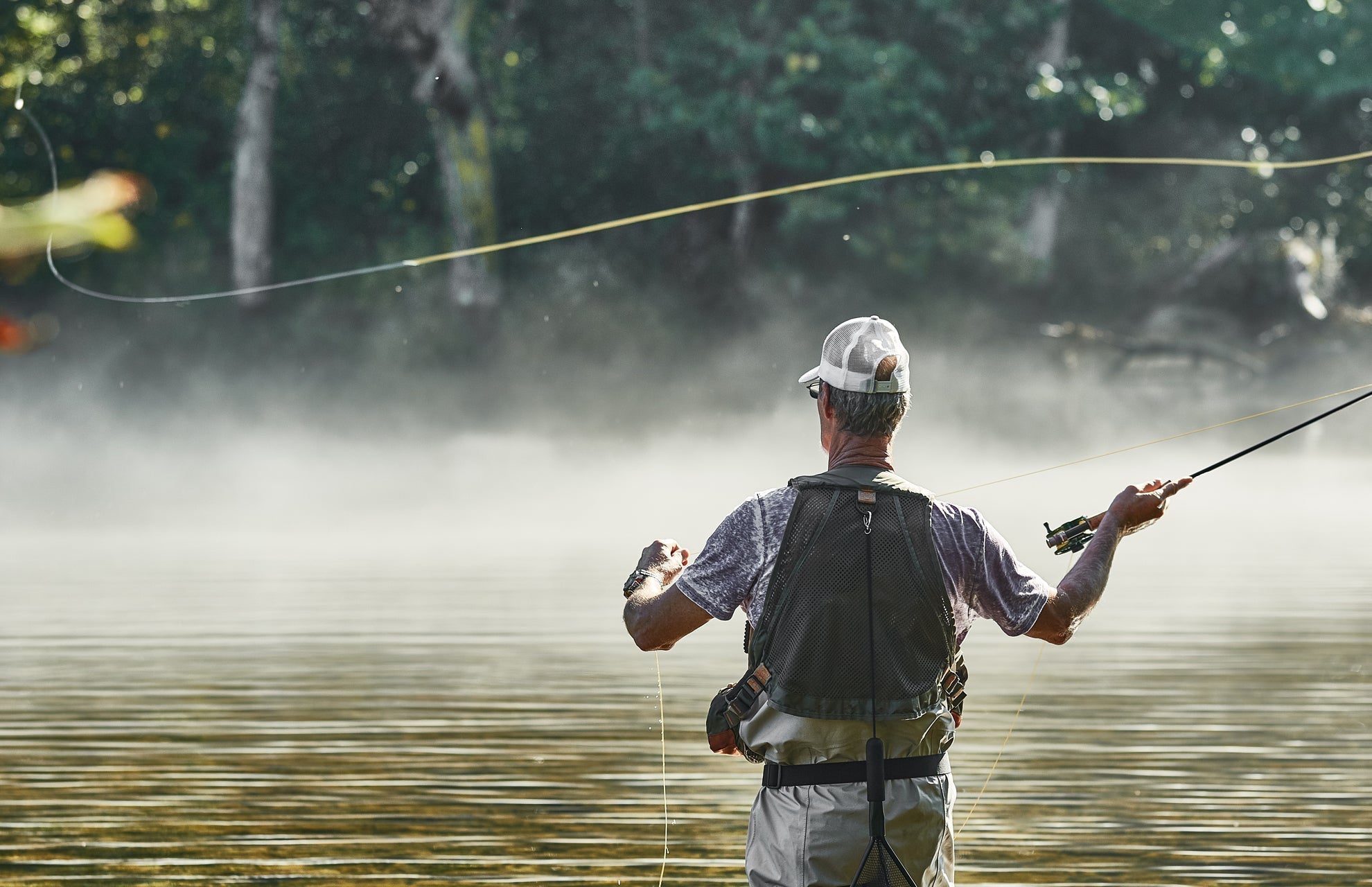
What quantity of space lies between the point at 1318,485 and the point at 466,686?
691 inches

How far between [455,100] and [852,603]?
24.9 metres

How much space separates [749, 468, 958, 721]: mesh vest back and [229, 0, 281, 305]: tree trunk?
24.7 meters

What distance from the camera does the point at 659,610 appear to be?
9.02ft

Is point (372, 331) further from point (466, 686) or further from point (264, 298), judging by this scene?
point (466, 686)

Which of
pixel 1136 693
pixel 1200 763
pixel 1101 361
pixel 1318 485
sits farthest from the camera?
pixel 1101 361

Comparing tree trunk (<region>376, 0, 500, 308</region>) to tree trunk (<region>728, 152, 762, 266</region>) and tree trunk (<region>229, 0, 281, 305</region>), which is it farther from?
tree trunk (<region>728, 152, 762, 266</region>)

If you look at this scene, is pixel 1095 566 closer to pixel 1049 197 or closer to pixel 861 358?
pixel 861 358

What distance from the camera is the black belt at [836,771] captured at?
8.79 feet

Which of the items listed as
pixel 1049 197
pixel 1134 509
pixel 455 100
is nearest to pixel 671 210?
pixel 1134 509

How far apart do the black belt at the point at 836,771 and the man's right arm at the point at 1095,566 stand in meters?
0.26

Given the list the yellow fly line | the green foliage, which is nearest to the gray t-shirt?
the yellow fly line

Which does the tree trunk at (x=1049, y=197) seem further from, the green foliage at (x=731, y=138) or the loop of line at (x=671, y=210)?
the loop of line at (x=671, y=210)

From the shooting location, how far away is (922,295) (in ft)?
89.0

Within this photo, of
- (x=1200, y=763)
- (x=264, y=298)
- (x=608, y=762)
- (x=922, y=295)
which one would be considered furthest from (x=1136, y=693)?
(x=264, y=298)
